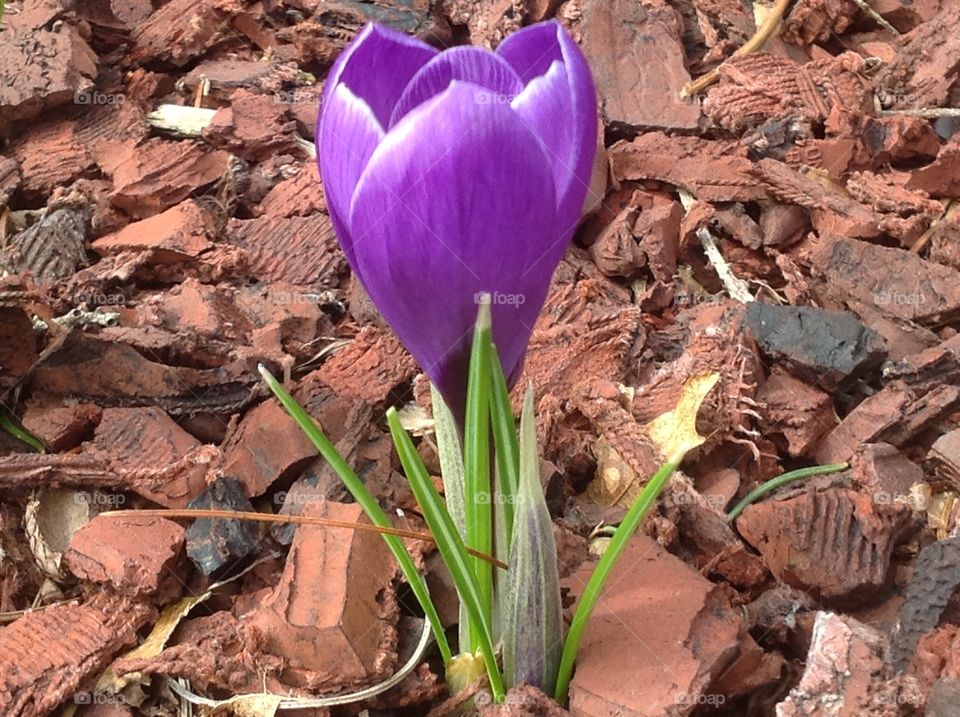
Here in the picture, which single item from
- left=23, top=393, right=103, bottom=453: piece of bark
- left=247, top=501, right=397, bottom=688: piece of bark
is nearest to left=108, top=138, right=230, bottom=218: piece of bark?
left=23, top=393, right=103, bottom=453: piece of bark

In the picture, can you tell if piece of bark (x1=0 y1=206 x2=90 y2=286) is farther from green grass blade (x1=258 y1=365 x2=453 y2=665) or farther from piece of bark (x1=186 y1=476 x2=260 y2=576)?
green grass blade (x1=258 y1=365 x2=453 y2=665)

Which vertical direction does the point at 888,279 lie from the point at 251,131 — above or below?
below

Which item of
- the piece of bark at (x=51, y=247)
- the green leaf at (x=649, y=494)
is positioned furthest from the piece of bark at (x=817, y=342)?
the piece of bark at (x=51, y=247)

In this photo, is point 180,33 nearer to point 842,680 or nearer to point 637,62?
point 637,62

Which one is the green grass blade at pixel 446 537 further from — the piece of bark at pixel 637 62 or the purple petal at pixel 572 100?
the piece of bark at pixel 637 62

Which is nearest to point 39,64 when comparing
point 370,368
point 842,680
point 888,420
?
point 370,368

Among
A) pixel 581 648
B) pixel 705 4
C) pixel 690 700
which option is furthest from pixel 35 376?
pixel 705 4
